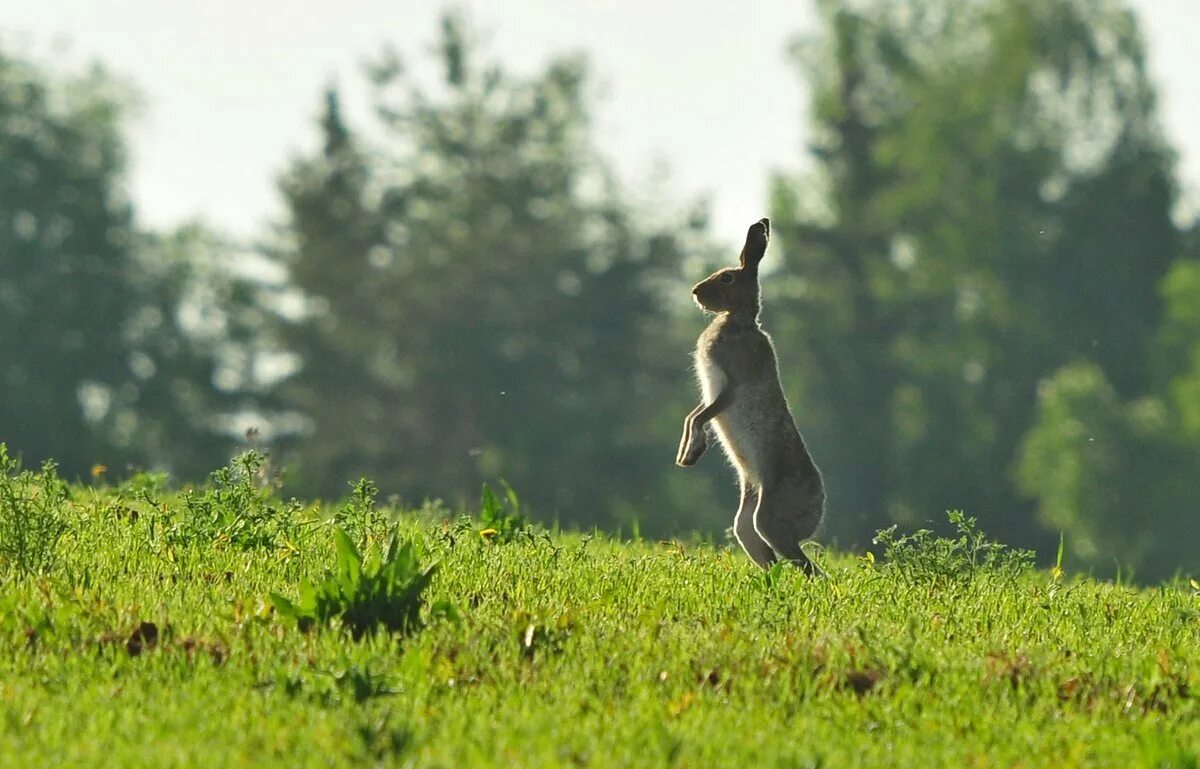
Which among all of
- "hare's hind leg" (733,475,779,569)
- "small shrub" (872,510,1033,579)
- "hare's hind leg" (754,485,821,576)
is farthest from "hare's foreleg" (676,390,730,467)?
"small shrub" (872,510,1033,579)

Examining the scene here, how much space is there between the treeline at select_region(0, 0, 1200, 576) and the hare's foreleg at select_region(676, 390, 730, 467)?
4021 centimetres

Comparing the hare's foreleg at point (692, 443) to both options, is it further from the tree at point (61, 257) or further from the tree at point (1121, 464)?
the tree at point (1121, 464)

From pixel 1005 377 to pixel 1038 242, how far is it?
15.7 feet

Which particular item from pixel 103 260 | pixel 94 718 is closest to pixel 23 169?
pixel 103 260

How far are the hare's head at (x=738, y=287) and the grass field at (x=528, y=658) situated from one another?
1.89 metres

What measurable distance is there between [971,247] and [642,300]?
12.3 meters

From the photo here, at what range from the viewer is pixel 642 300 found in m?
60.8

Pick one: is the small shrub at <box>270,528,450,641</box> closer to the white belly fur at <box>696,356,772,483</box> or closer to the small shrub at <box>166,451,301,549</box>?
the small shrub at <box>166,451,301,549</box>

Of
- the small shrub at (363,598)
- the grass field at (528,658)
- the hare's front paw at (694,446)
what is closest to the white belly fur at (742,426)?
the hare's front paw at (694,446)

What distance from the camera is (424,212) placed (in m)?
63.4

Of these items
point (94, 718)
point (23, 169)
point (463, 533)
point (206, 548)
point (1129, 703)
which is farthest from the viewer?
point (23, 169)

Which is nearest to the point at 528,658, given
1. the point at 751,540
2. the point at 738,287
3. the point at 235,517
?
the point at 235,517

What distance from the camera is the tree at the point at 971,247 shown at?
6244 cm

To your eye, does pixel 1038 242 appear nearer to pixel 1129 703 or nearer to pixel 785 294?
pixel 785 294
